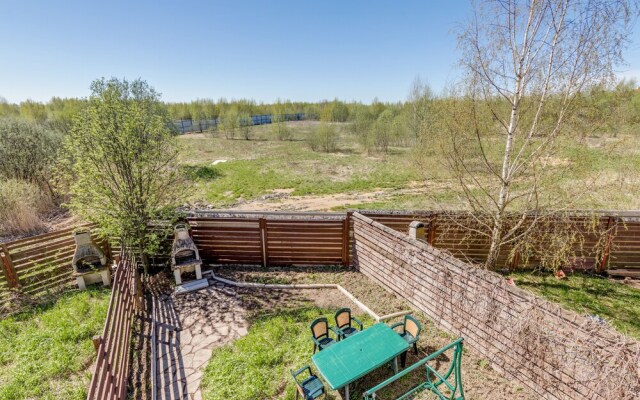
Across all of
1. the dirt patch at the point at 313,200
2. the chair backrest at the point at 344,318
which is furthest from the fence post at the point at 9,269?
the dirt patch at the point at 313,200

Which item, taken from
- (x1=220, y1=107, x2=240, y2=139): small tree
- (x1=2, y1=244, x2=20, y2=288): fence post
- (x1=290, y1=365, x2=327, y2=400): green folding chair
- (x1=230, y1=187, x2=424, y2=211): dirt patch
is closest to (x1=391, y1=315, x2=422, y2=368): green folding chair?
(x1=290, y1=365, x2=327, y2=400): green folding chair

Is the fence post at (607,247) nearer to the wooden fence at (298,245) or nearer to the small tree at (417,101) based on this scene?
the wooden fence at (298,245)

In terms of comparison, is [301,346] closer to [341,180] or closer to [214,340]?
[214,340]

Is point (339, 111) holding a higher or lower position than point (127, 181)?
higher

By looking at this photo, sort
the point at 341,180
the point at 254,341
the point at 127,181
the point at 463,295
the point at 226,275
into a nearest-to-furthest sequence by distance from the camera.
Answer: the point at 463,295, the point at 254,341, the point at 127,181, the point at 226,275, the point at 341,180

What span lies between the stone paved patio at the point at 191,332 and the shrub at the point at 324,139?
2899 centimetres

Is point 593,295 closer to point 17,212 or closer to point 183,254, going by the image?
point 183,254

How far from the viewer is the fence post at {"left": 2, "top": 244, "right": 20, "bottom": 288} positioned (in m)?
6.89

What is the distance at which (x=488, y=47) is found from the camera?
5.74 m

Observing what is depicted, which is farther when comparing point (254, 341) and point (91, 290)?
point (91, 290)

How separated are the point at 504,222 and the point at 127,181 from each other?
29.2ft

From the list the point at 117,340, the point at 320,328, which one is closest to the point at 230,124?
the point at 117,340

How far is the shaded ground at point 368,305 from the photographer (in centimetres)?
439

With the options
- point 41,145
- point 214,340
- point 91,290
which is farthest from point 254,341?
point 41,145
